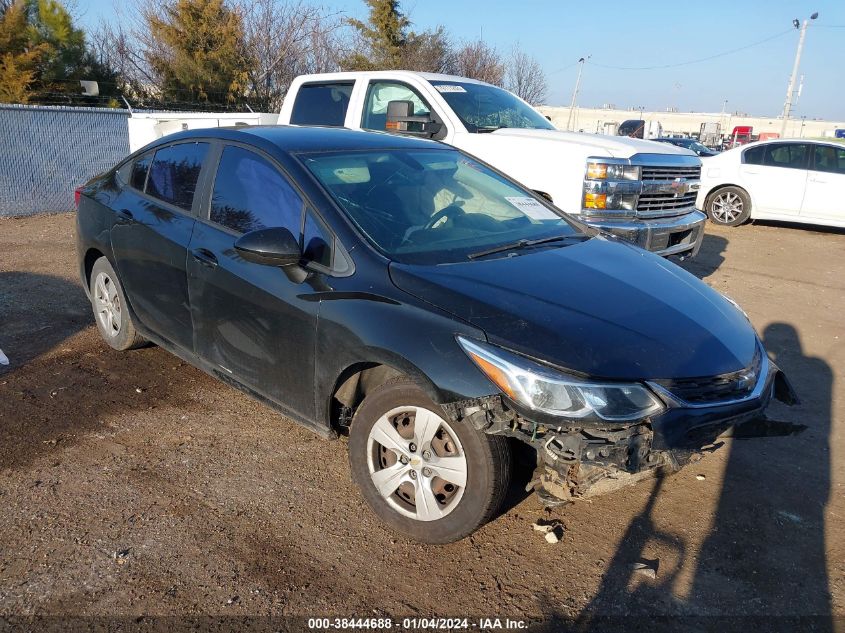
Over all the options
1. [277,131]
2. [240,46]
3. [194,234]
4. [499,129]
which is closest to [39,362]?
[194,234]

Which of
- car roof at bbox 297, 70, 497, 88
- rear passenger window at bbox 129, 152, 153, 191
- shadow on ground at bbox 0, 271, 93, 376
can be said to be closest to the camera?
rear passenger window at bbox 129, 152, 153, 191

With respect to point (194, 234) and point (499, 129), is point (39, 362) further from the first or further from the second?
point (499, 129)

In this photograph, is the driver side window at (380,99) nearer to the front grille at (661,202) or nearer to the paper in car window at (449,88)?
the paper in car window at (449,88)

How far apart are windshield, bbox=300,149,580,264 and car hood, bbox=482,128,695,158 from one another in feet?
7.80

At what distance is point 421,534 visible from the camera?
2949mm

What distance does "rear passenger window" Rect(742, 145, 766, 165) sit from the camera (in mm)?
12469

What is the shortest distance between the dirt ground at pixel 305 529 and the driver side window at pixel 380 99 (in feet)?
12.0

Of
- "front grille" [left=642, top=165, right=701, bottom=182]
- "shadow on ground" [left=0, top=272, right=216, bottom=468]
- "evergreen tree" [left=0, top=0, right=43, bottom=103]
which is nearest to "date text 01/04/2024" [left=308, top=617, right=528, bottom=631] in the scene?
"shadow on ground" [left=0, top=272, right=216, bottom=468]

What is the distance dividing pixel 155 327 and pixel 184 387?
1.59 feet

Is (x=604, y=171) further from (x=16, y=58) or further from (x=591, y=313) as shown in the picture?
(x=16, y=58)

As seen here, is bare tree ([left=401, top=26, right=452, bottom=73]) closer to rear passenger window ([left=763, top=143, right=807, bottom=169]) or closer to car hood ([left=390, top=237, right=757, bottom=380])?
rear passenger window ([left=763, top=143, right=807, bottom=169])

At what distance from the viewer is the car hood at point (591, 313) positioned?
2.68m

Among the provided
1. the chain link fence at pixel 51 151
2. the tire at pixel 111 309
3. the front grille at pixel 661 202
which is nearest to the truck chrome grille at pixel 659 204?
the front grille at pixel 661 202

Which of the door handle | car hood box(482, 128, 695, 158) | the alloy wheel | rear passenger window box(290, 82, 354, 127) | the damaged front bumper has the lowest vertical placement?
the alloy wheel
